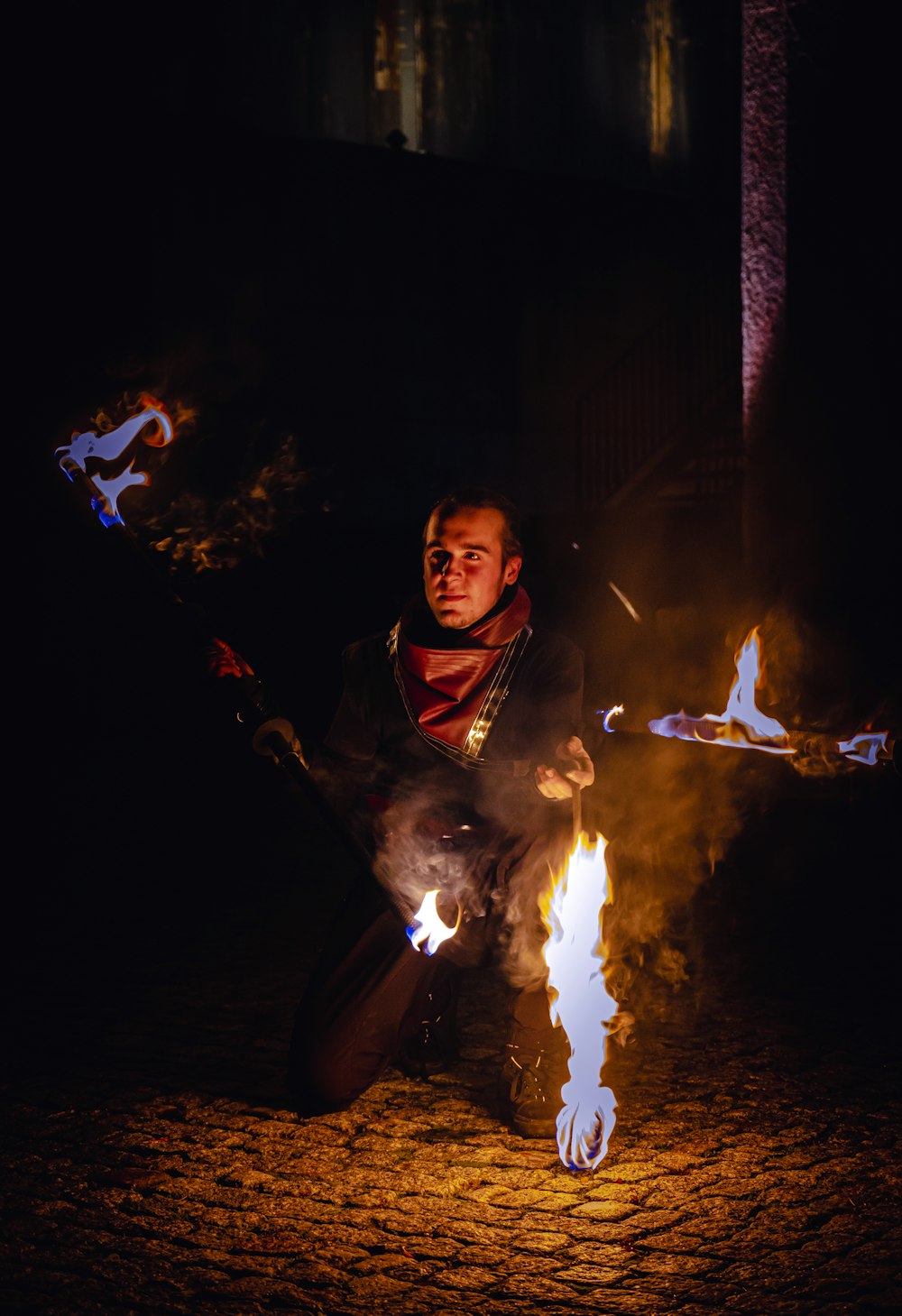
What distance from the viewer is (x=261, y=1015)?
5.01 meters

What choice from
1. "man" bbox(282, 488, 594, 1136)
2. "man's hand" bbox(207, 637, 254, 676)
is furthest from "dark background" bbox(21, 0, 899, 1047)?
"man's hand" bbox(207, 637, 254, 676)

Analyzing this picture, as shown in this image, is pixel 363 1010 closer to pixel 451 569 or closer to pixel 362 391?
pixel 451 569

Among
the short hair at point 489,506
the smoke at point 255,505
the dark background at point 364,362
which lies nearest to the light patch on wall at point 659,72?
the dark background at point 364,362

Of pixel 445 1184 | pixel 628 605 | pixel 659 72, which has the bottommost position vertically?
pixel 445 1184

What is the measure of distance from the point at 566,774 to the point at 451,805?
1.67ft

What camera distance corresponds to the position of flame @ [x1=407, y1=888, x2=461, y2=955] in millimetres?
3879

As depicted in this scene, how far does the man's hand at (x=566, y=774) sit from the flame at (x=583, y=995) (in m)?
0.17

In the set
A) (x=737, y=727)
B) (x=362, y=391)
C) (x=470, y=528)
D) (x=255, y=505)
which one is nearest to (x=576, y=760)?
(x=737, y=727)

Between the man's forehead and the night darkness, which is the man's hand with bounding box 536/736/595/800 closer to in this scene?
the man's forehead

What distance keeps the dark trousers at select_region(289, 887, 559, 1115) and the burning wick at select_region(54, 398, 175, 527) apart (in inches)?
56.9

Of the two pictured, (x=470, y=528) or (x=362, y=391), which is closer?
(x=470, y=528)

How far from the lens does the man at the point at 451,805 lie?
393 centimetres

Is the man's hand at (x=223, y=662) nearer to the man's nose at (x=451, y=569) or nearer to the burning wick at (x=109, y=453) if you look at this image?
the burning wick at (x=109, y=453)

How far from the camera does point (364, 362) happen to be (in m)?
15.4
